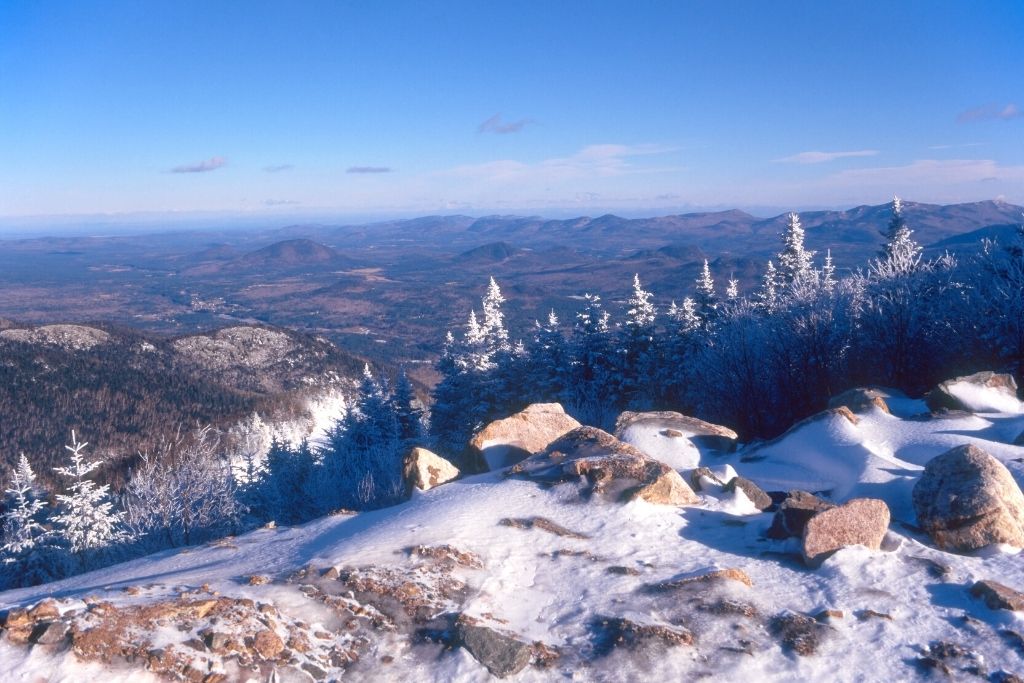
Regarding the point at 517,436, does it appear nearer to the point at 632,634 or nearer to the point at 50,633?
the point at 632,634

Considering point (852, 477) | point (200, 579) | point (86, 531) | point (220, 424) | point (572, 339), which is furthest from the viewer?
point (220, 424)

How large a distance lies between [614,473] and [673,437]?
531cm

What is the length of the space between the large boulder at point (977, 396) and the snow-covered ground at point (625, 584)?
17.3ft

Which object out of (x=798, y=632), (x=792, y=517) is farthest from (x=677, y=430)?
(x=798, y=632)

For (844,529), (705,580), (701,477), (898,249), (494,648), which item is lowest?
(701,477)

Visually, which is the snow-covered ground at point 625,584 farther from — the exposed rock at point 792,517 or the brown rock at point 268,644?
the brown rock at point 268,644

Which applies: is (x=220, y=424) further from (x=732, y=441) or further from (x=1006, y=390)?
(x=1006, y=390)

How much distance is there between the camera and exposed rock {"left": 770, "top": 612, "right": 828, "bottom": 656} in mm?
6223

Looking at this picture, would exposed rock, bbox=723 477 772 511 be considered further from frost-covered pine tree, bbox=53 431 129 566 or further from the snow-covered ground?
frost-covered pine tree, bbox=53 431 129 566

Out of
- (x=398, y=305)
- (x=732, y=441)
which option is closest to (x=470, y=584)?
(x=732, y=441)

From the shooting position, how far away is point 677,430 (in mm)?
15359

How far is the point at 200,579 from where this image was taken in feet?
24.4

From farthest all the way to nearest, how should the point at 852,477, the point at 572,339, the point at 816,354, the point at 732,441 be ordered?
1. the point at 572,339
2. the point at 816,354
3. the point at 732,441
4. the point at 852,477

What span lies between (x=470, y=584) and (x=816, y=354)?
69.1ft
